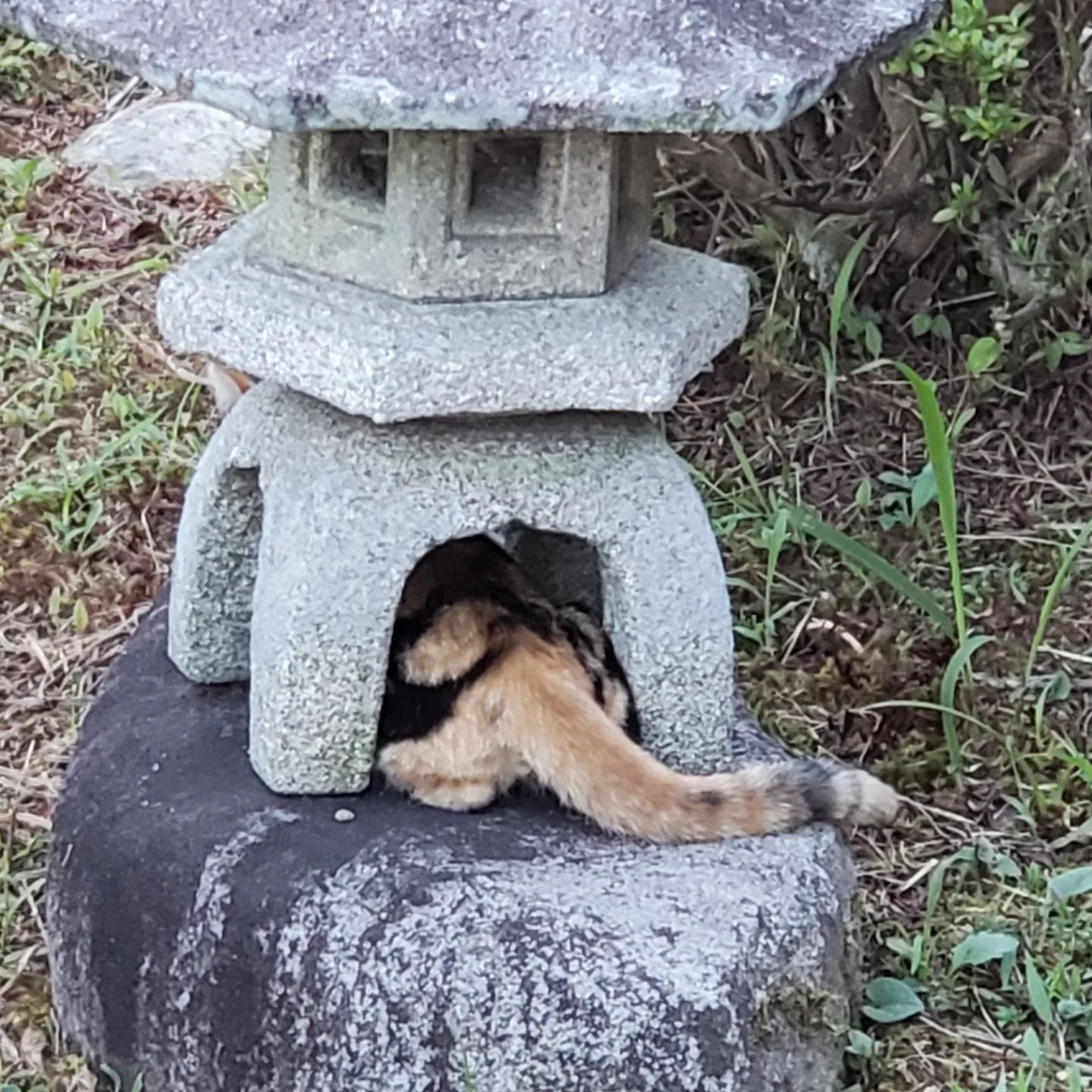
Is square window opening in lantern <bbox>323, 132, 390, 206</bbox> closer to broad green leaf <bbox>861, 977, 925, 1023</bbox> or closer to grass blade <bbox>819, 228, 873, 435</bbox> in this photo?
broad green leaf <bbox>861, 977, 925, 1023</bbox>

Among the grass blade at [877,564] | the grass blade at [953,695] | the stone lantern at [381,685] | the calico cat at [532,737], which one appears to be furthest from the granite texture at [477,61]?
the grass blade at [953,695]

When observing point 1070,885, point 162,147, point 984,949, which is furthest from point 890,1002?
point 162,147

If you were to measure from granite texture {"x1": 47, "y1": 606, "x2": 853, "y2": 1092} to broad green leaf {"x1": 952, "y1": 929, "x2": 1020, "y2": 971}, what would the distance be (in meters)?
0.24

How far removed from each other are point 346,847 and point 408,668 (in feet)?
0.74

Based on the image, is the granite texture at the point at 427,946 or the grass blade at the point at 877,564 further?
the grass blade at the point at 877,564

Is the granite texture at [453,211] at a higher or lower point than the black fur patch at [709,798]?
higher

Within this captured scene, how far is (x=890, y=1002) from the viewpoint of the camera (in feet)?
8.23

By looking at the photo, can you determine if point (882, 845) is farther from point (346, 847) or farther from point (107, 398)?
point (107, 398)

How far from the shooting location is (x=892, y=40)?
2.00 meters

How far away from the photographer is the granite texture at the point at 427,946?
212 centimetres

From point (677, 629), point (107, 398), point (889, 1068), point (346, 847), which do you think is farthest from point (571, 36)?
point (107, 398)

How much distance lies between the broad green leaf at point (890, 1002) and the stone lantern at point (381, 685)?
0.40 ft

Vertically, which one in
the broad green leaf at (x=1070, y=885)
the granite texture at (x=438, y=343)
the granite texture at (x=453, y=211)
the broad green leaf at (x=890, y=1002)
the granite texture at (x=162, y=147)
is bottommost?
the broad green leaf at (x=890, y=1002)

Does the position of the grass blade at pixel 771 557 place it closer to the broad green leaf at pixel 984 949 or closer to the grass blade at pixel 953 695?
the grass blade at pixel 953 695
